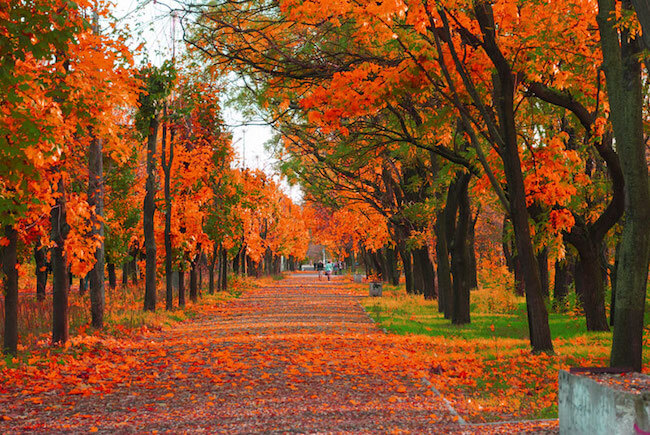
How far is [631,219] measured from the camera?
8305 mm

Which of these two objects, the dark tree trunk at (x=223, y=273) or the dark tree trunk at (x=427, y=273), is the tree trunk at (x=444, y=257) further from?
the dark tree trunk at (x=223, y=273)

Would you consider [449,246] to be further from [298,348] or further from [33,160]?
[33,160]

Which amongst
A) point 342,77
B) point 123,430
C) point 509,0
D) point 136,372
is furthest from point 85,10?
point 123,430

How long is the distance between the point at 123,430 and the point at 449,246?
12327 mm

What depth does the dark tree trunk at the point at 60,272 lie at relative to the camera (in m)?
13.9

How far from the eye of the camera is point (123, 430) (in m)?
7.12

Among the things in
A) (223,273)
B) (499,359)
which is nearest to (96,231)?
(499,359)

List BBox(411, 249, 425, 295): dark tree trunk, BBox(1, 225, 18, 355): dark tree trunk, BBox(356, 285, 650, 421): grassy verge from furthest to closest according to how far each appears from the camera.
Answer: BBox(411, 249, 425, 295): dark tree trunk
BBox(1, 225, 18, 355): dark tree trunk
BBox(356, 285, 650, 421): grassy verge

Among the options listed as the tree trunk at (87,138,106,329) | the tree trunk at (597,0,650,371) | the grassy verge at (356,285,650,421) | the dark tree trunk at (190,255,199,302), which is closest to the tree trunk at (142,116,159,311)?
the tree trunk at (87,138,106,329)

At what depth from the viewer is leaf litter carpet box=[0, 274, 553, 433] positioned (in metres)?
7.37

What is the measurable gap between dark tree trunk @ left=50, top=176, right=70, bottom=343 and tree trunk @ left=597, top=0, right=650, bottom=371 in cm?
1074

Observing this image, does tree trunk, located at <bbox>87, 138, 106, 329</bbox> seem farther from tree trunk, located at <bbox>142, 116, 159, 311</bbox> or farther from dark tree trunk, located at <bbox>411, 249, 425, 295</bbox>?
dark tree trunk, located at <bbox>411, 249, 425, 295</bbox>

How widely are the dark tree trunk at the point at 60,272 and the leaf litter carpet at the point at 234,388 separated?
51cm

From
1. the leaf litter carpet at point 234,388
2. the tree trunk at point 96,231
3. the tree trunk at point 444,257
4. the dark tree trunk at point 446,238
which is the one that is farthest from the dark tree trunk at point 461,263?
the tree trunk at point 96,231
